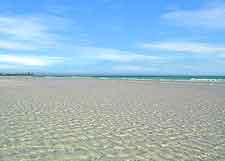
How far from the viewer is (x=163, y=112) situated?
48.9 feet

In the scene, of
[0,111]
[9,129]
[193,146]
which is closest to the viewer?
[193,146]

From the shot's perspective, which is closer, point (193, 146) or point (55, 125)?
point (193, 146)

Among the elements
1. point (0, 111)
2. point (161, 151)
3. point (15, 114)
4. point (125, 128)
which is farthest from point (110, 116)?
point (161, 151)

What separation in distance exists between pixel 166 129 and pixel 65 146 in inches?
153

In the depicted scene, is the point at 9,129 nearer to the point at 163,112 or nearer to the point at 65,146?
the point at 65,146

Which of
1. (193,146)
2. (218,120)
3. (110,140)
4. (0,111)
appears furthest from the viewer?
(0,111)

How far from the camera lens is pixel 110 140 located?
889 centimetres

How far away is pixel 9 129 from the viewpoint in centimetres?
1006

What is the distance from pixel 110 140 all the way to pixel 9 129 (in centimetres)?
337

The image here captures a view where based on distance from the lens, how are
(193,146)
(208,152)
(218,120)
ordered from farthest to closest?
(218,120) < (193,146) < (208,152)

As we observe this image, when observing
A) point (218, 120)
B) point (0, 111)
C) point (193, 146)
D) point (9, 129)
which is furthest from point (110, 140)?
point (0, 111)

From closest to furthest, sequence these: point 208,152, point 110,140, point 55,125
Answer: point 208,152
point 110,140
point 55,125

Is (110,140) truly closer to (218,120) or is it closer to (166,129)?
(166,129)

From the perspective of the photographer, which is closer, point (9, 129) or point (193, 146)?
point (193, 146)
